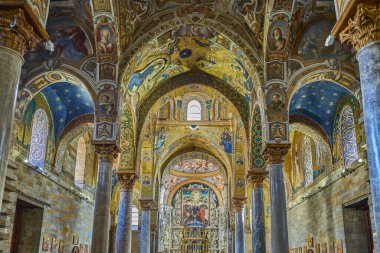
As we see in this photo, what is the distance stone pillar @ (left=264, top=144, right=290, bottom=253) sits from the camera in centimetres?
1200

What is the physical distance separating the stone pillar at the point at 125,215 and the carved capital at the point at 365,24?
1269 centimetres

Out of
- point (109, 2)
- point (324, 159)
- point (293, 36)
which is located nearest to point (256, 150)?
point (324, 159)

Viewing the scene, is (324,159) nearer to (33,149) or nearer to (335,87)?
(335,87)

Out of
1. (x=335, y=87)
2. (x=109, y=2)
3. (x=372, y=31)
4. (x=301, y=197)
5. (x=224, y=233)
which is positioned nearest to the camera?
(x=372, y=31)

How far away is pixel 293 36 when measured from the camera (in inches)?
538

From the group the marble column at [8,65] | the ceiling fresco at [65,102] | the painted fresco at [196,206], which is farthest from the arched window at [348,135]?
the painted fresco at [196,206]

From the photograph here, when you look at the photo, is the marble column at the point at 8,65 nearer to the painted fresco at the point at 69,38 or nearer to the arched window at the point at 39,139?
the painted fresco at the point at 69,38

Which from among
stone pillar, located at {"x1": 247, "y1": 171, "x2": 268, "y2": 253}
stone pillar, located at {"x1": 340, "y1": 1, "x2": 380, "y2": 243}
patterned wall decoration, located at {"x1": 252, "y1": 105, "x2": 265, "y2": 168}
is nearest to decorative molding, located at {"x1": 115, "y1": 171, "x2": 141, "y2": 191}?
stone pillar, located at {"x1": 247, "y1": 171, "x2": 268, "y2": 253}

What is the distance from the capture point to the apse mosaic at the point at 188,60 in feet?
49.2

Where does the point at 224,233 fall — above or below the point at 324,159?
below

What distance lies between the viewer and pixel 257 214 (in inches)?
672

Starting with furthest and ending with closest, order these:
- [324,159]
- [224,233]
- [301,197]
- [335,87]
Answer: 1. [224,233]
2. [301,197]
3. [324,159]
4. [335,87]

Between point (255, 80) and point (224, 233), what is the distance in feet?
78.3

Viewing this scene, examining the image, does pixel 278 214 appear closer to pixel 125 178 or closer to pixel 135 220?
pixel 125 178
